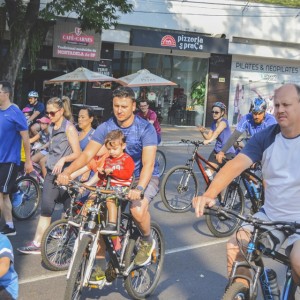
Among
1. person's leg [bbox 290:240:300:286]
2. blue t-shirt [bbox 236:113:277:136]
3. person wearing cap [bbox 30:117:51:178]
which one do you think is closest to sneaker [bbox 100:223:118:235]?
person's leg [bbox 290:240:300:286]

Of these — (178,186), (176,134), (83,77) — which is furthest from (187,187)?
(176,134)

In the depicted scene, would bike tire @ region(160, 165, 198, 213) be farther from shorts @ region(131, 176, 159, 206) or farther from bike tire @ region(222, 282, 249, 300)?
bike tire @ region(222, 282, 249, 300)

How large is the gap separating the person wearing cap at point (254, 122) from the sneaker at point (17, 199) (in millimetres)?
2955

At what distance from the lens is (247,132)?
27.1 ft

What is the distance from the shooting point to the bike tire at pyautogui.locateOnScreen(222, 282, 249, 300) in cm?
344

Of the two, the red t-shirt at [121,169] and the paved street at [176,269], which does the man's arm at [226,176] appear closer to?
the red t-shirt at [121,169]

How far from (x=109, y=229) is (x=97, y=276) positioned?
415mm

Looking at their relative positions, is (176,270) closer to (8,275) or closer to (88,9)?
(8,275)

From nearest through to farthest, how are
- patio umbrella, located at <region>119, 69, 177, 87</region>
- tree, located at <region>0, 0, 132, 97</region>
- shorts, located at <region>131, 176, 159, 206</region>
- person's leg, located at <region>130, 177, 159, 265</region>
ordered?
person's leg, located at <region>130, 177, 159, 265</region>, shorts, located at <region>131, 176, 159, 206</region>, tree, located at <region>0, 0, 132, 97</region>, patio umbrella, located at <region>119, 69, 177, 87</region>

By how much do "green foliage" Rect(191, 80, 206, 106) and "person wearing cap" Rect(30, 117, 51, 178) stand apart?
1838 cm

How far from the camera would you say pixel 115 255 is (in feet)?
15.7

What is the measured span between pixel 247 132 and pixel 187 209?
168cm

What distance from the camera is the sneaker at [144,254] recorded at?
16.3 ft

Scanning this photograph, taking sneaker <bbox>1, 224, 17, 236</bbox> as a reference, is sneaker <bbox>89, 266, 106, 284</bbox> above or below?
above
